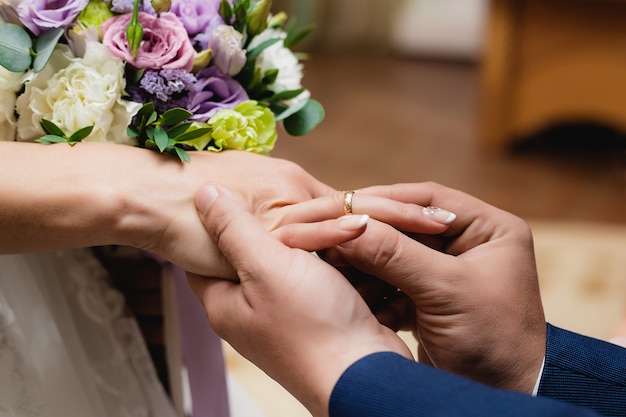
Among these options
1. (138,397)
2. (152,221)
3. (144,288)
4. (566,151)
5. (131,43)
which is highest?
(131,43)

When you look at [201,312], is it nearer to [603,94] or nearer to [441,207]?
[441,207]

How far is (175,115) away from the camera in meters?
0.87

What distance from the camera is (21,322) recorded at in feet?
3.09

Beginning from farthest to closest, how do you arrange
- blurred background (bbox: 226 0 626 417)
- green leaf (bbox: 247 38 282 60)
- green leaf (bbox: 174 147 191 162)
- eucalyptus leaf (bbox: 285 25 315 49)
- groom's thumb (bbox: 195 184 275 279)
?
blurred background (bbox: 226 0 626 417) → eucalyptus leaf (bbox: 285 25 315 49) → green leaf (bbox: 247 38 282 60) → green leaf (bbox: 174 147 191 162) → groom's thumb (bbox: 195 184 275 279)

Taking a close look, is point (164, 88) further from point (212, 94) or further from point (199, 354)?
point (199, 354)

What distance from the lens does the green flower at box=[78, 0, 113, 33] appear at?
90 cm

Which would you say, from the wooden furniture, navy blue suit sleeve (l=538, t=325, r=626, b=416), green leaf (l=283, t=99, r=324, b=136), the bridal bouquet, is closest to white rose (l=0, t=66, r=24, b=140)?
the bridal bouquet

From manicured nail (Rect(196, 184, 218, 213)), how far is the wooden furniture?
7.64 feet

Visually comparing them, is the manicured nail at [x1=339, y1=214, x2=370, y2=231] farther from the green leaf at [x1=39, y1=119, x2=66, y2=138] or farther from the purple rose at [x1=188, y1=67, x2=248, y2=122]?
the green leaf at [x1=39, y1=119, x2=66, y2=138]

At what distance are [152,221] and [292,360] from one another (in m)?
0.24

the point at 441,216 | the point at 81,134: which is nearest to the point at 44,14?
the point at 81,134

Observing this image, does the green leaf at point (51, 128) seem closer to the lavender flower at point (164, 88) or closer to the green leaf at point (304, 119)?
the lavender flower at point (164, 88)

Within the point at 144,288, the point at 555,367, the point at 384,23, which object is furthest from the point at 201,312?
the point at 384,23

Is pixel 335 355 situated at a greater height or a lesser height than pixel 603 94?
greater
